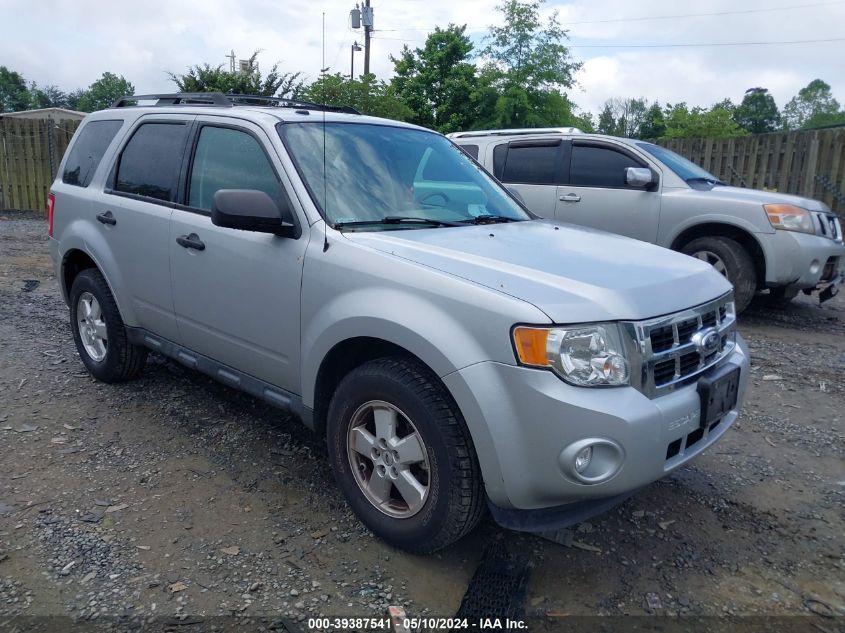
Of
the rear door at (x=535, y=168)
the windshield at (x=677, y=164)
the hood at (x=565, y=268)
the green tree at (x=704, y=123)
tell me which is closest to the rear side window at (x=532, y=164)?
the rear door at (x=535, y=168)

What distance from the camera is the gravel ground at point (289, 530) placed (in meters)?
2.63

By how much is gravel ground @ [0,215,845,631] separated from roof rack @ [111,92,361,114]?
1936 millimetres

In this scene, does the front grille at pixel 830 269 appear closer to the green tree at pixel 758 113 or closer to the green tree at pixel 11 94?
the green tree at pixel 758 113

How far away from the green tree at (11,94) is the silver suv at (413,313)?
89458 mm

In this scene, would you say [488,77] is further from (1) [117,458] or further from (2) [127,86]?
(2) [127,86]

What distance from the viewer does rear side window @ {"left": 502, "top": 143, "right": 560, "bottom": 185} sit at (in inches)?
312

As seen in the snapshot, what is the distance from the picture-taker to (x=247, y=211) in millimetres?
3016

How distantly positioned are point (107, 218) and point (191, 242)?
106 centimetres

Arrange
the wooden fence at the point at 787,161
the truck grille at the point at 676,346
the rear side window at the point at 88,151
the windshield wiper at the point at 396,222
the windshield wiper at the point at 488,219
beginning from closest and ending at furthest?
the truck grille at the point at 676,346, the windshield wiper at the point at 396,222, the windshield wiper at the point at 488,219, the rear side window at the point at 88,151, the wooden fence at the point at 787,161

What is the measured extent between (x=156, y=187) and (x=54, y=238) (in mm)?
1383

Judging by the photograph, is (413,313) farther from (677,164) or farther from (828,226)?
(828,226)

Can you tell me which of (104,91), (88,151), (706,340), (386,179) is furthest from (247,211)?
(104,91)

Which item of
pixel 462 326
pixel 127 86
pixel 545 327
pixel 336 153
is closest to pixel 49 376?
pixel 336 153

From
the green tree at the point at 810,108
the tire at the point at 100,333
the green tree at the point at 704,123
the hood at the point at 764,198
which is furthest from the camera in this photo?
the green tree at the point at 810,108
